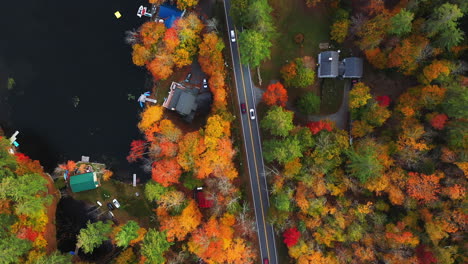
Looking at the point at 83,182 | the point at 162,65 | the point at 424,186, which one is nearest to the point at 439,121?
the point at 424,186

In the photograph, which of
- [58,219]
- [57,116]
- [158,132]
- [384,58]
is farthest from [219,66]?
[58,219]

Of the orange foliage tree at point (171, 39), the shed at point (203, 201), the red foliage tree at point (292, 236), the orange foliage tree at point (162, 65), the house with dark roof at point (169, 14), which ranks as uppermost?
the house with dark roof at point (169, 14)

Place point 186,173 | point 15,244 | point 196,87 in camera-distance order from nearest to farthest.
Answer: point 15,244
point 186,173
point 196,87

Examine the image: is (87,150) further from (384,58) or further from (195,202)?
(384,58)

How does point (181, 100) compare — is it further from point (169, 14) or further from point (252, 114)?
Result: point (169, 14)

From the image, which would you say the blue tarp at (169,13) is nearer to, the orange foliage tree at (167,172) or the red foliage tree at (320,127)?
the orange foliage tree at (167,172)

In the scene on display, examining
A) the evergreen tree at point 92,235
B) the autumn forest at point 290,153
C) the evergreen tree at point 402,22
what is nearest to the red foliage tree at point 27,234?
the autumn forest at point 290,153

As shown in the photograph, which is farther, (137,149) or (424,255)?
(137,149)
